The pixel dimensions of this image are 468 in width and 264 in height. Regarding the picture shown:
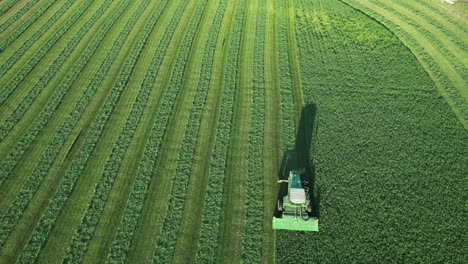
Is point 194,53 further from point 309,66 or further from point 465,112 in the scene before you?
point 465,112

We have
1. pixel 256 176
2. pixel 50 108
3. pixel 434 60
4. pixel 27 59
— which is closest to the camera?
pixel 256 176

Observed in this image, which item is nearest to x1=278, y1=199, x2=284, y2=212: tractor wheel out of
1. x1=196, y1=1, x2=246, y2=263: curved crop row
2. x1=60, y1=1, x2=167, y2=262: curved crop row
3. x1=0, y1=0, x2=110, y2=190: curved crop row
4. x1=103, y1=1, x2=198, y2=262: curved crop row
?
x1=196, y1=1, x2=246, y2=263: curved crop row

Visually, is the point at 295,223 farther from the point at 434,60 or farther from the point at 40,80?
the point at 40,80

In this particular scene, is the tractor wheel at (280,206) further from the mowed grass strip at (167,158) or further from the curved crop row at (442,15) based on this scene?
the curved crop row at (442,15)

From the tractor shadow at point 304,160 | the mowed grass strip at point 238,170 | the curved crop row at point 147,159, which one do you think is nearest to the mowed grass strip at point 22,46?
the curved crop row at point 147,159

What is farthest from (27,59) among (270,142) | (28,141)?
(270,142)

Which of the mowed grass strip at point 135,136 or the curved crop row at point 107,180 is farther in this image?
the mowed grass strip at point 135,136

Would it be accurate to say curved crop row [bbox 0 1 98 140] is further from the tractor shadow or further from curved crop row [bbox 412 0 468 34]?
curved crop row [bbox 412 0 468 34]

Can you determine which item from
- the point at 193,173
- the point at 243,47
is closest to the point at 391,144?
the point at 193,173
